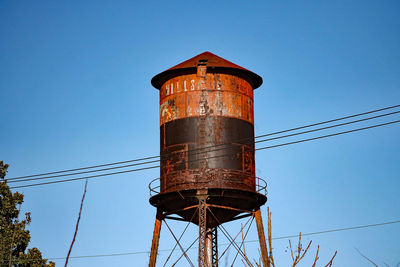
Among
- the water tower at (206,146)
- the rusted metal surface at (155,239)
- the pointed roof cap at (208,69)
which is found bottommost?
the rusted metal surface at (155,239)

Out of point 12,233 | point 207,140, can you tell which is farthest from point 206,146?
point 12,233

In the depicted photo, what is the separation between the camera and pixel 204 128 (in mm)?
22875

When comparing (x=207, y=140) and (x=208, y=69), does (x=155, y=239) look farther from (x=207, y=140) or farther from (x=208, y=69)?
(x=208, y=69)

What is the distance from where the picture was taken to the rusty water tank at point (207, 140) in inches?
885

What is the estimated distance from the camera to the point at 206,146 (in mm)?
22734

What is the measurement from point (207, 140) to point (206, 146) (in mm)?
234

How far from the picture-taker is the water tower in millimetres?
22438

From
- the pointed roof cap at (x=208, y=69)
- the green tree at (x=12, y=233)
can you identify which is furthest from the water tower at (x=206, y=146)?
the green tree at (x=12, y=233)

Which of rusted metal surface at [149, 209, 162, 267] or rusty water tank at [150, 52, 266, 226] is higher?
rusty water tank at [150, 52, 266, 226]

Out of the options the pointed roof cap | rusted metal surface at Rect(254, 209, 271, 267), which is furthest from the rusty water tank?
rusted metal surface at Rect(254, 209, 271, 267)

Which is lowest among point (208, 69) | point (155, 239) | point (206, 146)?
point (155, 239)

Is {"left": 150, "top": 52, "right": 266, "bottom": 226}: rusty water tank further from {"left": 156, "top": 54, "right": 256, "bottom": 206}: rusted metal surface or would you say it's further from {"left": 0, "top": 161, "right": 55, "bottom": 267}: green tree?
{"left": 0, "top": 161, "right": 55, "bottom": 267}: green tree

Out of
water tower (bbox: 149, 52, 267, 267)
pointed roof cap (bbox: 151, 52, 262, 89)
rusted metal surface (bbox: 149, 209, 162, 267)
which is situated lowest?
rusted metal surface (bbox: 149, 209, 162, 267)

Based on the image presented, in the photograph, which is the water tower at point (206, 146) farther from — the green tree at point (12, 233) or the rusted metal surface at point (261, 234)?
the green tree at point (12, 233)
